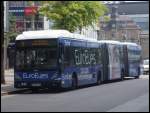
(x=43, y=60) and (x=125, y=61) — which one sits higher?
(x=43, y=60)

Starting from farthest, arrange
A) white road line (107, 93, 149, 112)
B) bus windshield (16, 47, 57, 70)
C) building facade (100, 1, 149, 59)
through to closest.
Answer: building facade (100, 1, 149, 59), bus windshield (16, 47, 57, 70), white road line (107, 93, 149, 112)

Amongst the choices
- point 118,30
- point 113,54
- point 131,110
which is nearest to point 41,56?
point 131,110

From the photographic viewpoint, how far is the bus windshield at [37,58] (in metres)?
26.6

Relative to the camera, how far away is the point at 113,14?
92.8 metres

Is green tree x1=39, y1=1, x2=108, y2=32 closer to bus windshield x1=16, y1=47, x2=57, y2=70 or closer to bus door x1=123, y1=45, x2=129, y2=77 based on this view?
bus door x1=123, y1=45, x2=129, y2=77

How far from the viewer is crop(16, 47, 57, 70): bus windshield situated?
2664 cm

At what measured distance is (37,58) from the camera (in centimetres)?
2681

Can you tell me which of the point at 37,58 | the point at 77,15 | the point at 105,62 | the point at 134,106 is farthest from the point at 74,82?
the point at 77,15

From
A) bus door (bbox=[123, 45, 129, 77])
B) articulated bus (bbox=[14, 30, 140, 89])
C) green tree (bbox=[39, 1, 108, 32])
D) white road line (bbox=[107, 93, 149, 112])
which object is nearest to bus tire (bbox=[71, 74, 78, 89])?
articulated bus (bbox=[14, 30, 140, 89])

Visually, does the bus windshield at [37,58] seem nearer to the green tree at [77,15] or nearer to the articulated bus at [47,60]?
the articulated bus at [47,60]

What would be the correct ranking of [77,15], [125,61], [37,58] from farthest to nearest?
[125,61], [77,15], [37,58]

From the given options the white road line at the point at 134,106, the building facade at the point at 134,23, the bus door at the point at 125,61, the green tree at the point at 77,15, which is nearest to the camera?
the white road line at the point at 134,106

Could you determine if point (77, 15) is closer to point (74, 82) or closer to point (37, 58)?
point (74, 82)

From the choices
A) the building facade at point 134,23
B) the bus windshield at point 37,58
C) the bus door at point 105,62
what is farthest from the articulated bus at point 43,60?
the building facade at point 134,23
